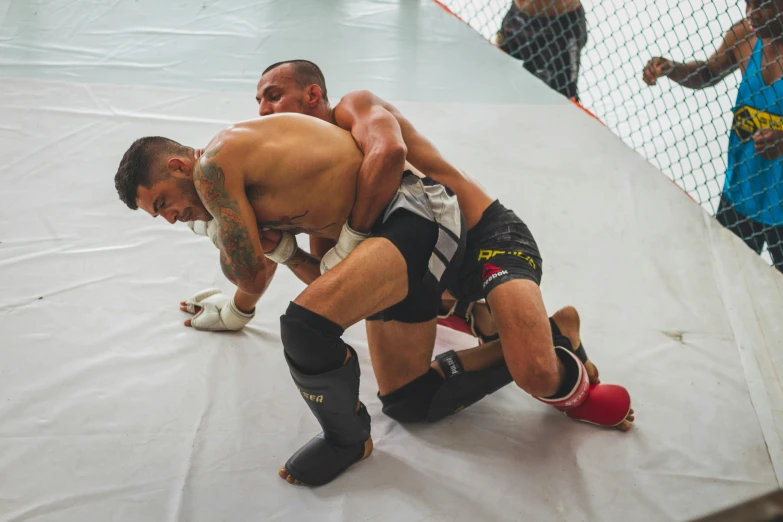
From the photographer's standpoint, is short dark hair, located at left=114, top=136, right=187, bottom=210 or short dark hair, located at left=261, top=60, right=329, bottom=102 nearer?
short dark hair, located at left=114, top=136, right=187, bottom=210

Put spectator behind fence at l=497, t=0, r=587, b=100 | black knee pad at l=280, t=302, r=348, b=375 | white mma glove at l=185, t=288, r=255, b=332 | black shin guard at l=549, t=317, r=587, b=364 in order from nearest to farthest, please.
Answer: black knee pad at l=280, t=302, r=348, b=375
black shin guard at l=549, t=317, r=587, b=364
white mma glove at l=185, t=288, r=255, b=332
spectator behind fence at l=497, t=0, r=587, b=100

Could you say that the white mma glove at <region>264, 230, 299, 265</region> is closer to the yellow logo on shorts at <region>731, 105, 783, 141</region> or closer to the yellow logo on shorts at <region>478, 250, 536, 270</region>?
the yellow logo on shorts at <region>478, 250, 536, 270</region>

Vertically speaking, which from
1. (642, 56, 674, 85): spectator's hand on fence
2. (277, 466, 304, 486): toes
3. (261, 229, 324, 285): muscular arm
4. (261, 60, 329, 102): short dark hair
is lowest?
(277, 466, 304, 486): toes

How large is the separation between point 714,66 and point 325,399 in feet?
6.96

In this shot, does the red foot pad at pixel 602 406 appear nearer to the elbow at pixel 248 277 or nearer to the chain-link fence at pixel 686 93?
A: the elbow at pixel 248 277

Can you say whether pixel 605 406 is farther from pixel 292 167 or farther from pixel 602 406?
pixel 292 167

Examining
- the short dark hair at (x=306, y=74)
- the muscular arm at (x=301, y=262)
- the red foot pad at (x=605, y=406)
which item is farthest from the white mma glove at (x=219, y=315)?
the red foot pad at (x=605, y=406)

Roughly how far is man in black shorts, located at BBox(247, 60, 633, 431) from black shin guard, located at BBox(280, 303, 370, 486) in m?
0.21

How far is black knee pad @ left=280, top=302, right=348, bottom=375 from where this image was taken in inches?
61.9

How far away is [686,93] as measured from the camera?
388 cm

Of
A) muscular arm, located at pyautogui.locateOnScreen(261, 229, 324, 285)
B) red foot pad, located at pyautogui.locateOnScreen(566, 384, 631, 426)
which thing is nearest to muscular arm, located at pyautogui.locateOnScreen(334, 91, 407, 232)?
muscular arm, located at pyautogui.locateOnScreen(261, 229, 324, 285)

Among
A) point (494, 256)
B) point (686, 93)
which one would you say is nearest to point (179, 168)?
point (494, 256)

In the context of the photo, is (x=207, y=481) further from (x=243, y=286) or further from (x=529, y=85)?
(x=529, y=85)

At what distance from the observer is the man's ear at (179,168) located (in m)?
1.67
